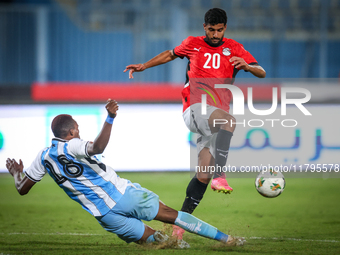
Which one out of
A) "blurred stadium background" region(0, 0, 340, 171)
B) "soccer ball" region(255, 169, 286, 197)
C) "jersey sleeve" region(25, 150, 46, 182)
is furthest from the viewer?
"blurred stadium background" region(0, 0, 340, 171)

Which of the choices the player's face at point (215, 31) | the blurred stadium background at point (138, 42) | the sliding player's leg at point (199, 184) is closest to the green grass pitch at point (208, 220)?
the sliding player's leg at point (199, 184)

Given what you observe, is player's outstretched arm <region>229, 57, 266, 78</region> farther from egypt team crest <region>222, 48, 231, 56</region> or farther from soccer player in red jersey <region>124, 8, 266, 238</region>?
egypt team crest <region>222, 48, 231, 56</region>

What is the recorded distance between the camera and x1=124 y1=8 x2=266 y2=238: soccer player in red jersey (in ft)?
14.0

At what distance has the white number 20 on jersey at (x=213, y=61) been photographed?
438cm

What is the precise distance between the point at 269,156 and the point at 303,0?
6.08 metres

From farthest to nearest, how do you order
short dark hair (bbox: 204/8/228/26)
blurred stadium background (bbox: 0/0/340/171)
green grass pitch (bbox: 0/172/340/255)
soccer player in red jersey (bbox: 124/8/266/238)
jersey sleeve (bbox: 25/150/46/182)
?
blurred stadium background (bbox: 0/0/340/171)
soccer player in red jersey (bbox: 124/8/266/238)
short dark hair (bbox: 204/8/228/26)
green grass pitch (bbox: 0/172/340/255)
jersey sleeve (bbox: 25/150/46/182)

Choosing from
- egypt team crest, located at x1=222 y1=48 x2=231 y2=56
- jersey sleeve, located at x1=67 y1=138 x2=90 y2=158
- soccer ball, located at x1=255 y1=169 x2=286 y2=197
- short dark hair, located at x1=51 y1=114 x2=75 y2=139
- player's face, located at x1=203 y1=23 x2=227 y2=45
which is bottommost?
soccer ball, located at x1=255 y1=169 x2=286 y2=197

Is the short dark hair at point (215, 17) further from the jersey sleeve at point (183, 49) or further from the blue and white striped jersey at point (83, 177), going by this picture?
the blue and white striped jersey at point (83, 177)

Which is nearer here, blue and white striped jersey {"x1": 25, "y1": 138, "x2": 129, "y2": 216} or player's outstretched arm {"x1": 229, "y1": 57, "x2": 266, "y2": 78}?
blue and white striped jersey {"x1": 25, "y1": 138, "x2": 129, "y2": 216}

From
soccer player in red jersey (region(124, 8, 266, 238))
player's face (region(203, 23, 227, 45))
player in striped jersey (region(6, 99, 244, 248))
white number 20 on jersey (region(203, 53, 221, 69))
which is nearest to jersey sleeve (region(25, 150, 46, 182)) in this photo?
player in striped jersey (region(6, 99, 244, 248))

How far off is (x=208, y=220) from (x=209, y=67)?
6.56 ft

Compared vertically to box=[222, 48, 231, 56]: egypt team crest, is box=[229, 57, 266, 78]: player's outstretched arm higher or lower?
lower

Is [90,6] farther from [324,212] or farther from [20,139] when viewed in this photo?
[324,212]

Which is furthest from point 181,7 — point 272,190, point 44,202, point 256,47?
point 272,190
